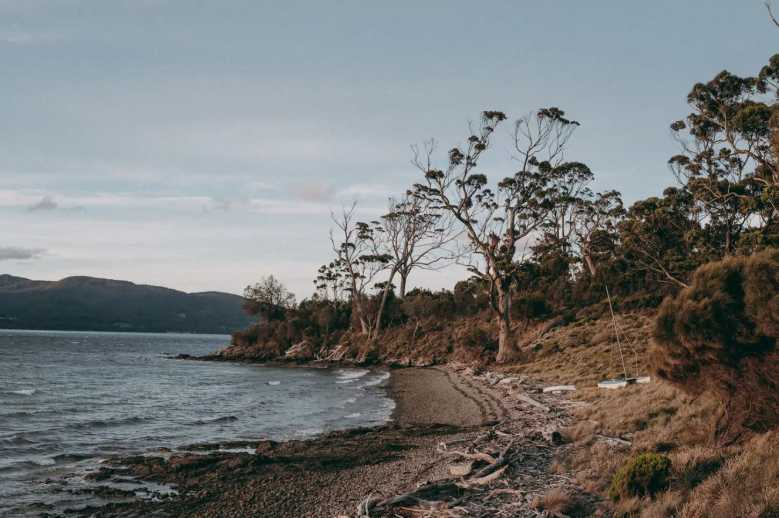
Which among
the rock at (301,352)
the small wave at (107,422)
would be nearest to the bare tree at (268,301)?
the rock at (301,352)

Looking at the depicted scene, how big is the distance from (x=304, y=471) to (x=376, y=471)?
2.01 m

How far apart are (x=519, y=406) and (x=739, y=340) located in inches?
526

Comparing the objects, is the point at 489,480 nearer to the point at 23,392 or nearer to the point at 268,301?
the point at 23,392

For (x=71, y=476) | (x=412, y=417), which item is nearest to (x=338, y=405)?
(x=412, y=417)

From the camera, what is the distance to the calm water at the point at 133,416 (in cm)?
1554

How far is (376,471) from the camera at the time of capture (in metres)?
14.9

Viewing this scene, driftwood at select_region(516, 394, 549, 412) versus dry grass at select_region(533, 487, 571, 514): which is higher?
dry grass at select_region(533, 487, 571, 514)

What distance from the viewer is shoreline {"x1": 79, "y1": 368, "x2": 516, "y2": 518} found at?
1248cm

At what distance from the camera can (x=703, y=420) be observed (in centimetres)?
1349

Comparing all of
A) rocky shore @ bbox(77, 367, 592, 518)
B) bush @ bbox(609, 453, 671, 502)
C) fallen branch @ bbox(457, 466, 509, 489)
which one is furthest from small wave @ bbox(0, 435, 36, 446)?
bush @ bbox(609, 453, 671, 502)

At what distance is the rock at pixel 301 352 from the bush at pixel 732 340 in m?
59.2

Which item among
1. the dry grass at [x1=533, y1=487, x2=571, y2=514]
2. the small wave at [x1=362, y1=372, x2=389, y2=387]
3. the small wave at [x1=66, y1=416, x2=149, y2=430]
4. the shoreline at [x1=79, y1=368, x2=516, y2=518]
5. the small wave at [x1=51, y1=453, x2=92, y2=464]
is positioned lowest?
the small wave at [x1=362, y1=372, x2=389, y2=387]

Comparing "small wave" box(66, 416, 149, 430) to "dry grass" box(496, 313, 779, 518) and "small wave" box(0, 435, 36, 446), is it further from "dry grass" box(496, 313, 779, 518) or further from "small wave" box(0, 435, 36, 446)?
"dry grass" box(496, 313, 779, 518)

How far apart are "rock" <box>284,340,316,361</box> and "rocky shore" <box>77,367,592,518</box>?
47.4 metres
